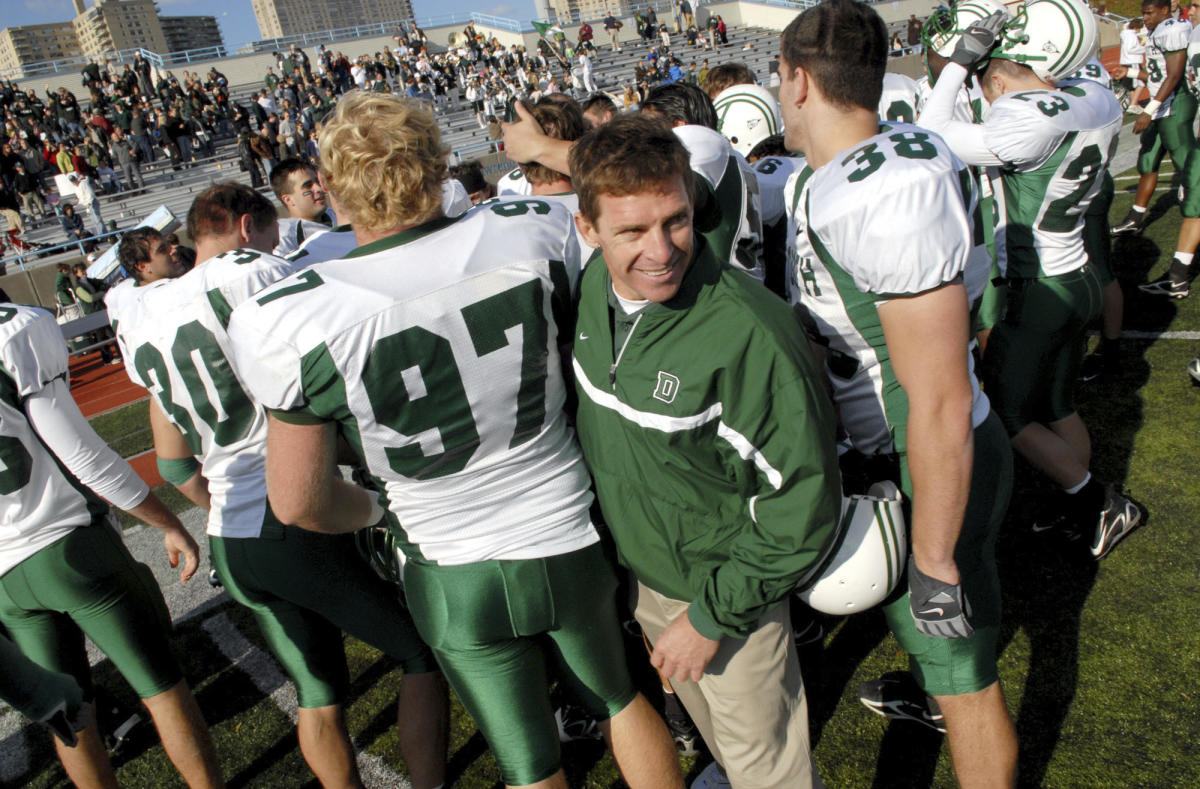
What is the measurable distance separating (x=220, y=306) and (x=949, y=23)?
Result: 317 centimetres

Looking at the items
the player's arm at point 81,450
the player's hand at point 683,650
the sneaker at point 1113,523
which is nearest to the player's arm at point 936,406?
the player's hand at point 683,650

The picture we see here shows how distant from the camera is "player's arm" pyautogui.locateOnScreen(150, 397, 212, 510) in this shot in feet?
8.40

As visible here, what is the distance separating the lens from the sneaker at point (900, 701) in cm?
247

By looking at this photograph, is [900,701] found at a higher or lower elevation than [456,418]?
lower

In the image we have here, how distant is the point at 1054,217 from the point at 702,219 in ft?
5.24

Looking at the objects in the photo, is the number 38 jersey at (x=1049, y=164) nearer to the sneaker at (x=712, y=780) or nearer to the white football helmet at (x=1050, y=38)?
the white football helmet at (x=1050, y=38)

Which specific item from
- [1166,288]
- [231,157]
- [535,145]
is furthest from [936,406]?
[231,157]

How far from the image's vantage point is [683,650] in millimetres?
1671

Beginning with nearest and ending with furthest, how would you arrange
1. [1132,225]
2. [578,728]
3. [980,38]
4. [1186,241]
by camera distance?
[980,38] < [578,728] < [1186,241] < [1132,225]

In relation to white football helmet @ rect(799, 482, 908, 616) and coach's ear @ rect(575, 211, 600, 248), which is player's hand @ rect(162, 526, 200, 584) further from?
white football helmet @ rect(799, 482, 908, 616)

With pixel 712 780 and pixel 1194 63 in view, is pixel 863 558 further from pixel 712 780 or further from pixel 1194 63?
pixel 1194 63

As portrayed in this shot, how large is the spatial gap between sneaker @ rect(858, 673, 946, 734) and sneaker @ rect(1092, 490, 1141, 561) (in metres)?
1.01

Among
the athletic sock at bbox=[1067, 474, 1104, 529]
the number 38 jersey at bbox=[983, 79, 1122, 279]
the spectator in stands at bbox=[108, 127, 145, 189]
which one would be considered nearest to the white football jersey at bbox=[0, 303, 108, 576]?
the number 38 jersey at bbox=[983, 79, 1122, 279]

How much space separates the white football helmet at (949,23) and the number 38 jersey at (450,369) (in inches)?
95.3
